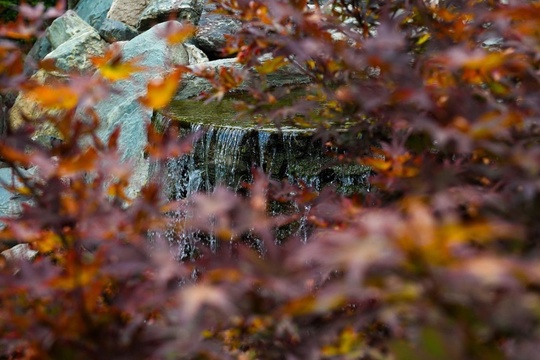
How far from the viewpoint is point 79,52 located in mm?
7129

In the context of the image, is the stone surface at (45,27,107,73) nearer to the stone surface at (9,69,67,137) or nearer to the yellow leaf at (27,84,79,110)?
the stone surface at (9,69,67,137)

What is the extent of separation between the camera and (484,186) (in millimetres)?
1219

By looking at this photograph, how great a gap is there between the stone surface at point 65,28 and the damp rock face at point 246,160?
5.18m

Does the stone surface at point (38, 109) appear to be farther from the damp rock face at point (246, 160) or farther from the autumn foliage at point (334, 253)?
the autumn foliage at point (334, 253)

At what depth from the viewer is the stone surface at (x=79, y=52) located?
6965 mm

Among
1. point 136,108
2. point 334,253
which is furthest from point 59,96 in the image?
point 136,108

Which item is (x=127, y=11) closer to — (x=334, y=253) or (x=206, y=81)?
(x=206, y=81)

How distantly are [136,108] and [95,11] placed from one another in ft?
17.4

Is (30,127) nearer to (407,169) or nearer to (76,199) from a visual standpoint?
(76,199)

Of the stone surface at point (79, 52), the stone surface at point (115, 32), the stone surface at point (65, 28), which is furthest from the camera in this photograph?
the stone surface at point (65, 28)

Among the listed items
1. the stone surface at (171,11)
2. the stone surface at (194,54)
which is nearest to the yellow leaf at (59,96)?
the stone surface at (194,54)

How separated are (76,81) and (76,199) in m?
0.21

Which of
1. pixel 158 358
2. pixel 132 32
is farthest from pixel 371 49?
pixel 132 32

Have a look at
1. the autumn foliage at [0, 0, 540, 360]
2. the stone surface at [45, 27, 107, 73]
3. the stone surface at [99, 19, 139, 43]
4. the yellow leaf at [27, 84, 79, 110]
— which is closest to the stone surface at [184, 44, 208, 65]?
the stone surface at [45, 27, 107, 73]
